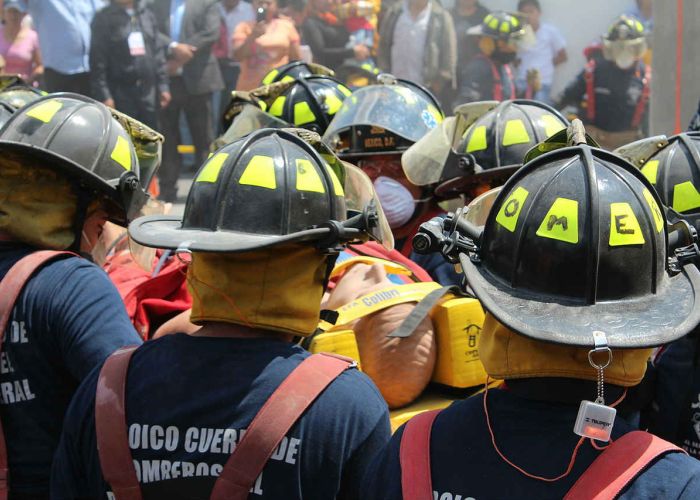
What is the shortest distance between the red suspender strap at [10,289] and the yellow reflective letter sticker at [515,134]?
211 cm

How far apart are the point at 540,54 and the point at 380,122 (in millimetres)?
8389

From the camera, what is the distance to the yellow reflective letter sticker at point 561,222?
190cm

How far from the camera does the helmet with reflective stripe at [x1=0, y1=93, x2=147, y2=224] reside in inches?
129

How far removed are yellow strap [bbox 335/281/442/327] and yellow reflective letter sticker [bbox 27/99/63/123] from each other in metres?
1.32

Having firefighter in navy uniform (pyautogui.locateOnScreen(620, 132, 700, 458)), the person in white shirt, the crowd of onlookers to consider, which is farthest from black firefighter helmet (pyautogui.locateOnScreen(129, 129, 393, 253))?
the person in white shirt

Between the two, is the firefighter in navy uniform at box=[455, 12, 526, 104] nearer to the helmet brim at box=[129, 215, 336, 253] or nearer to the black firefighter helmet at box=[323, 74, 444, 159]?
the black firefighter helmet at box=[323, 74, 444, 159]

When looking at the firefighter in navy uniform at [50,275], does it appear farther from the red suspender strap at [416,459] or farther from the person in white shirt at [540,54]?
the person in white shirt at [540,54]

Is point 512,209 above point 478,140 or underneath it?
above

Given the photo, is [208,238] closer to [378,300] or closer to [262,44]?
[378,300]

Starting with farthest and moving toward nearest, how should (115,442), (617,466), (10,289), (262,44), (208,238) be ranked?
(262,44)
(10,289)
(208,238)
(115,442)
(617,466)

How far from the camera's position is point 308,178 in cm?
255

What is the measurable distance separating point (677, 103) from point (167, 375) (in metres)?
6.94

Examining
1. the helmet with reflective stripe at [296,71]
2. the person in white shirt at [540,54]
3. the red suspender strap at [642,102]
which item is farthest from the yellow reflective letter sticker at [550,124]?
the red suspender strap at [642,102]

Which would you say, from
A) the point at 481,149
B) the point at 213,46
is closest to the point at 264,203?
the point at 481,149
